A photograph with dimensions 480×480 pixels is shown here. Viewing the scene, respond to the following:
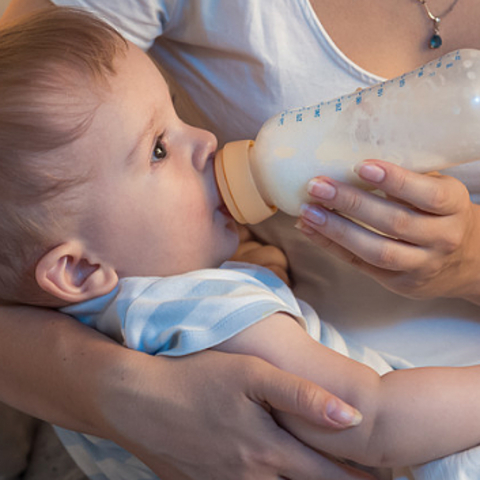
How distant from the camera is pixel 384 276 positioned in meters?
0.80

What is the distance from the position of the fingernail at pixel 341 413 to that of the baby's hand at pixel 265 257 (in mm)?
387

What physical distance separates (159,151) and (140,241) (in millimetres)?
126

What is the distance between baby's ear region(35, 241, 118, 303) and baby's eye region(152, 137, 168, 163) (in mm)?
155

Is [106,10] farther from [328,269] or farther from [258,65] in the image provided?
[328,269]

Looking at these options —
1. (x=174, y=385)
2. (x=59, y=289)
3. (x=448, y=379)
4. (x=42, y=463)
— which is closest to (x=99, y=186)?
(x=59, y=289)

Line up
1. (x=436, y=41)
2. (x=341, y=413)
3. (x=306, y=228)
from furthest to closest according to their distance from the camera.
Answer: (x=436, y=41)
(x=306, y=228)
(x=341, y=413)

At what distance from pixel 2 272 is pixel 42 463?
583 millimetres

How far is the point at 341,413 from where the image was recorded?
2.16ft

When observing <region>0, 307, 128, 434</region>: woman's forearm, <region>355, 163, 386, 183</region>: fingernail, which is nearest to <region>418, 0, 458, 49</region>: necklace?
<region>355, 163, 386, 183</region>: fingernail

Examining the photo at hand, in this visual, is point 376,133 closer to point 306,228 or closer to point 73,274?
point 306,228

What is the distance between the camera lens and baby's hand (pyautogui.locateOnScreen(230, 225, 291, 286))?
1.04 metres

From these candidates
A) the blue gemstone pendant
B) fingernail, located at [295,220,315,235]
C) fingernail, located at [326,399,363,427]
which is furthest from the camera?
the blue gemstone pendant

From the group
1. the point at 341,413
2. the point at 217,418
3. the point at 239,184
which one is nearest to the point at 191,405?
the point at 217,418

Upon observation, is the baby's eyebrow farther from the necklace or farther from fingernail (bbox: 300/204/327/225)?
the necklace
